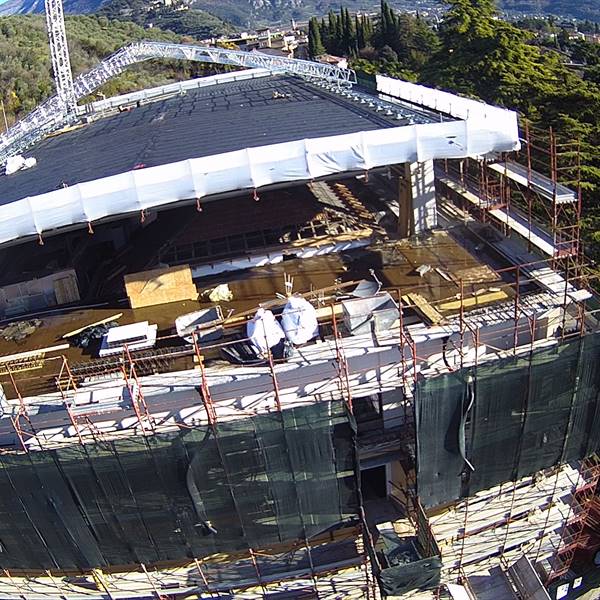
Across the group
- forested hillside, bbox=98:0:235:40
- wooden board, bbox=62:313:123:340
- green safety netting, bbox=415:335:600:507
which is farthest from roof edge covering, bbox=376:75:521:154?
forested hillside, bbox=98:0:235:40

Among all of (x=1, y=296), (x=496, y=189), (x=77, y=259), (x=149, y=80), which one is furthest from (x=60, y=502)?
(x=149, y=80)

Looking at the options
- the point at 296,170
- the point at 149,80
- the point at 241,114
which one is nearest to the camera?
the point at 296,170

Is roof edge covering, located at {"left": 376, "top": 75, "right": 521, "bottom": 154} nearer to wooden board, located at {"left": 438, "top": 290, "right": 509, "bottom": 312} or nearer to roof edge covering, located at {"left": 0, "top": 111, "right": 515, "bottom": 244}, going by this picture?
roof edge covering, located at {"left": 0, "top": 111, "right": 515, "bottom": 244}

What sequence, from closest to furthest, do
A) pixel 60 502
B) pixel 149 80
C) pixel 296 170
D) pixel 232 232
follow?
pixel 60 502, pixel 296 170, pixel 232 232, pixel 149 80

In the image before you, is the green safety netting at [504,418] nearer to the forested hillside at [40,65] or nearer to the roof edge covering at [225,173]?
the roof edge covering at [225,173]

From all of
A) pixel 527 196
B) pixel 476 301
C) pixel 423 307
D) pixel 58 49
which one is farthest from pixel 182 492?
pixel 58 49

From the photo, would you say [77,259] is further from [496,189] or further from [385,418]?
[496,189]

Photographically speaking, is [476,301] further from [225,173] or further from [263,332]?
[225,173]

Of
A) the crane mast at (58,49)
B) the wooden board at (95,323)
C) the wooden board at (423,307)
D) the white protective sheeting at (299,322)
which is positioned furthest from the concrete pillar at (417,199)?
the crane mast at (58,49)
